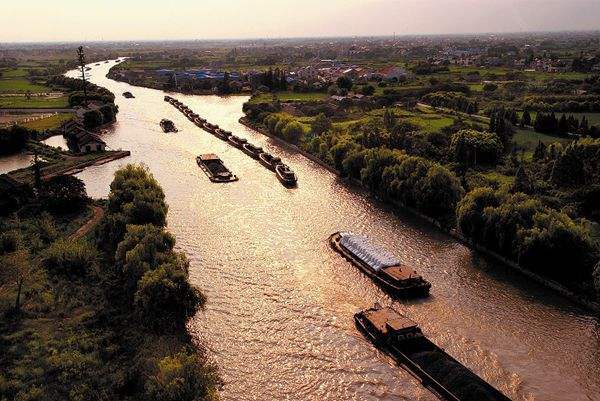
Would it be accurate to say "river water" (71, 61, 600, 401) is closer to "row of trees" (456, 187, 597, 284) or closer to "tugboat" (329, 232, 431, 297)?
"tugboat" (329, 232, 431, 297)

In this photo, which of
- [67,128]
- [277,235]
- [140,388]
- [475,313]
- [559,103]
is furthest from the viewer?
[559,103]

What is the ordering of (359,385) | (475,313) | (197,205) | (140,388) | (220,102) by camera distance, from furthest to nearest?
(220,102)
(197,205)
(475,313)
(359,385)
(140,388)

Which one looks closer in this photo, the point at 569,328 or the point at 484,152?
the point at 569,328

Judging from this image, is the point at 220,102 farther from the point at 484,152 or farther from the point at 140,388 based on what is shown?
the point at 140,388

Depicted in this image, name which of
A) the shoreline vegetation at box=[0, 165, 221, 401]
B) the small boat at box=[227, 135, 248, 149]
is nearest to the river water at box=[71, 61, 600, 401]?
the shoreline vegetation at box=[0, 165, 221, 401]

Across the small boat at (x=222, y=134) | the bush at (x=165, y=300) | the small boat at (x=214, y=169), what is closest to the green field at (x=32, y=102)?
the small boat at (x=222, y=134)

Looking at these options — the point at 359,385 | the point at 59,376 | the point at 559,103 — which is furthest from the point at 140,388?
the point at 559,103
